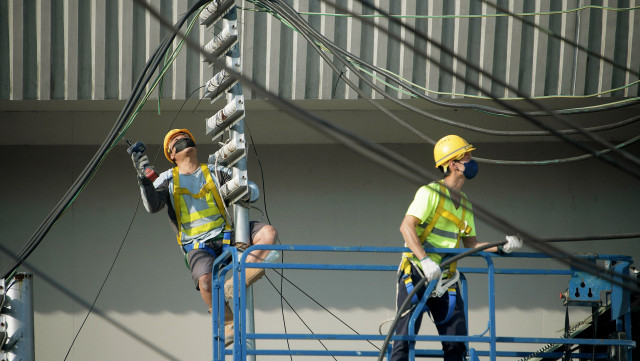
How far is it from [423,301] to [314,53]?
3763 millimetres

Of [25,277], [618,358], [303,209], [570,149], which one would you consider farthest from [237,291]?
[570,149]

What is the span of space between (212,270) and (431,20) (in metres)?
3.90

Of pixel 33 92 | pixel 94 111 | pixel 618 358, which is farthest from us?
pixel 94 111

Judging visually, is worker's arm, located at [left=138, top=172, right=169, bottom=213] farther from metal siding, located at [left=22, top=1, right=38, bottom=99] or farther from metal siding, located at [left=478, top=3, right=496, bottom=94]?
metal siding, located at [left=478, top=3, right=496, bottom=94]

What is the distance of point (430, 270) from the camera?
666 cm

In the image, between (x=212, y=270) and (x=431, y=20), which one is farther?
(x=431, y=20)

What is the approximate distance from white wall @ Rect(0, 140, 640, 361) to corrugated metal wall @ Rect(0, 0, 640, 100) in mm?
1491

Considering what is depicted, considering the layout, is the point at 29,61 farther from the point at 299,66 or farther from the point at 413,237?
the point at 413,237

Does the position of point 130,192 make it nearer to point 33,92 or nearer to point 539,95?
point 33,92

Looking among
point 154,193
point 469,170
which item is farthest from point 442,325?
point 154,193

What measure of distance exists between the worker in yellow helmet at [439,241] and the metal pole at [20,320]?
2.79 meters

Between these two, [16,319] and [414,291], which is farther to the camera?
[414,291]

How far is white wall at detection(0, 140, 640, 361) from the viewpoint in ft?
34.4

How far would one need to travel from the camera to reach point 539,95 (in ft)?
31.5
